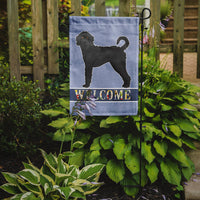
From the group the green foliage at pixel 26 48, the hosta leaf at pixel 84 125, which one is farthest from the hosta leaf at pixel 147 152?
the green foliage at pixel 26 48

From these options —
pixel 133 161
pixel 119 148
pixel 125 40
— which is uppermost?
pixel 125 40

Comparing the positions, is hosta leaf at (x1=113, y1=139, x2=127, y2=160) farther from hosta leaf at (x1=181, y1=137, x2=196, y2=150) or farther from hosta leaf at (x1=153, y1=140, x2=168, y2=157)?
hosta leaf at (x1=181, y1=137, x2=196, y2=150)

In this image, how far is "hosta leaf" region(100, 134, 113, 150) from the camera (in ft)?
9.16

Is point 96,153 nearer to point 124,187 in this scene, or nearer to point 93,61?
point 124,187

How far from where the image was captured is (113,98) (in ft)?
8.38

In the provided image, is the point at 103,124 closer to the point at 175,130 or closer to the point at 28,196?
the point at 175,130

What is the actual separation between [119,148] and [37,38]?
5.87ft

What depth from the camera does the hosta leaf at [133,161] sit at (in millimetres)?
2678

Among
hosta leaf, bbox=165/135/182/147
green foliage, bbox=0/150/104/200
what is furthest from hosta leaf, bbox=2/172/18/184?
hosta leaf, bbox=165/135/182/147

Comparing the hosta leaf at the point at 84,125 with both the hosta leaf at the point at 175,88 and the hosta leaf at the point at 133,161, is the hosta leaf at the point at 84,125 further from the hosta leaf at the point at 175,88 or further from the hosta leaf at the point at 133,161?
the hosta leaf at the point at 175,88

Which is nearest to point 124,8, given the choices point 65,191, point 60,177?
point 60,177

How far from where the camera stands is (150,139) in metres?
2.75

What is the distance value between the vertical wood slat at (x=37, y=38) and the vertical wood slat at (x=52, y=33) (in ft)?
0.33

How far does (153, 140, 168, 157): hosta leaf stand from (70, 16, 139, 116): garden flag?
48 cm
